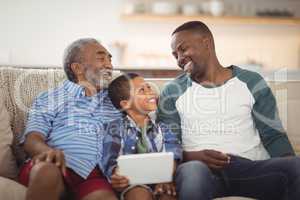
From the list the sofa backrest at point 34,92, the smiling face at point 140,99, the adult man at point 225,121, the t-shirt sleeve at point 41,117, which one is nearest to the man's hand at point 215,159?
the adult man at point 225,121

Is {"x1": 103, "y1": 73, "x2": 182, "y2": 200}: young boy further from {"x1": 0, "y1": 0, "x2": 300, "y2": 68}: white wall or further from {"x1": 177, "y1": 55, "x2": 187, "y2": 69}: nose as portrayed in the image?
{"x1": 0, "y1": 0, "x2": 300, "y2": 68}: white wall

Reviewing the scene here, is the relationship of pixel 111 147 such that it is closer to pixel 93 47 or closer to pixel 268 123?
pixel 93 47

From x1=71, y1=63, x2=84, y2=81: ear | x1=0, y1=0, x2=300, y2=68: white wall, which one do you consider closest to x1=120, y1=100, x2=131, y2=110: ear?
x1=71, y1=63, x2=84, y2=81: ear

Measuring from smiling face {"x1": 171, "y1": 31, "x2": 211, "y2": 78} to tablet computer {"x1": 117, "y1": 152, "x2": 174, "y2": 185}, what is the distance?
478mm

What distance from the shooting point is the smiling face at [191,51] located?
1608mm

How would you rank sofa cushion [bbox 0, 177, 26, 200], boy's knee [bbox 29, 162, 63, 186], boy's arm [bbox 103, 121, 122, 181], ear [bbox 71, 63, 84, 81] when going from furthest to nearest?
ear [bbox 71, 63, 84, 81] < boy's arm [bbox 103, 121, 122, 181] < sofa cushion [bbox 0, 177, 26, 200] < boy's knee [bbox 29, 162, 63, 186]

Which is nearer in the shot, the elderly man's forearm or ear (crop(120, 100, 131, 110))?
the elderly man's forearm

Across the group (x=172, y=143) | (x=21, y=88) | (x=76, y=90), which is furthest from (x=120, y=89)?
(x=21, y=88)

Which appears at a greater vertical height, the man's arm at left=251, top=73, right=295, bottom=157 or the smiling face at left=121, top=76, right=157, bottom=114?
the smiling face at left=121, top=76, right=157, bottom=114

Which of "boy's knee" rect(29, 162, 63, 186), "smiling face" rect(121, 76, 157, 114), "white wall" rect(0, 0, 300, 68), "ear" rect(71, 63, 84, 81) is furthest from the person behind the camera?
"white wall" rect(0, 0, 300, 68)

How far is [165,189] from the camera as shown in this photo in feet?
4.20

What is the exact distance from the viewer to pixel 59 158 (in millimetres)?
1188

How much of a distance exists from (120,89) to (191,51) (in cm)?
34

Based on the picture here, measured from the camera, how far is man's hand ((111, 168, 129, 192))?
4.14 ft
